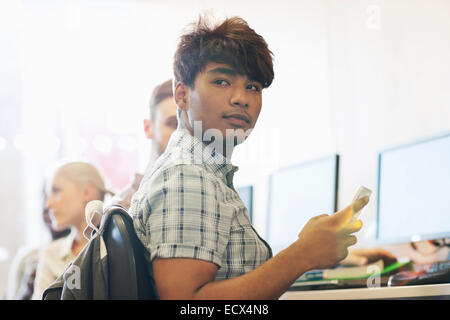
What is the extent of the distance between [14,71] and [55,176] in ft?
3.30

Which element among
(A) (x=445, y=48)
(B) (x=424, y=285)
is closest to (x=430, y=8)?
(A) (x=445, y=48)

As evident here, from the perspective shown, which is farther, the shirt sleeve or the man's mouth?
the man's mouth

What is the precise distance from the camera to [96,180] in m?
2.26

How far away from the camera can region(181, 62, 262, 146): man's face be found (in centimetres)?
105

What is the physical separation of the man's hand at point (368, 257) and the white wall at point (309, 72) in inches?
4.7

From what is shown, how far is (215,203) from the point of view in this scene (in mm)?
935

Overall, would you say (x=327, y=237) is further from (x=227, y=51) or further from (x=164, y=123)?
(x=164, y=123)

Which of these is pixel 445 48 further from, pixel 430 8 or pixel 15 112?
pixel 15 112

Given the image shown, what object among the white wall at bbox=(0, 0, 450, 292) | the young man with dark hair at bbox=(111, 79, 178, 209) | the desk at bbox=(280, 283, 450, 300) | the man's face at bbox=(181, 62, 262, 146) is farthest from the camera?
the white wall at bbox=(0, 0, 450, 292)

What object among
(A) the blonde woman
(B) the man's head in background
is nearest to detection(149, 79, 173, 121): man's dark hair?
(B) the man's head in background

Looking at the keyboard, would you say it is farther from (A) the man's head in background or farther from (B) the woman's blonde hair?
(B) the woman's blonde hair

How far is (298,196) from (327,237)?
1290 mm

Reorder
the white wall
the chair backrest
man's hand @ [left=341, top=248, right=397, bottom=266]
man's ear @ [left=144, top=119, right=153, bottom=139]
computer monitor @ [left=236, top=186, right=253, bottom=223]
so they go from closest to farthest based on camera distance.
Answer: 1. the chair backrest
2. man's ear @ [left=144, top=119, right=153, bottom=139]
3. man's hand @ [left=341, top=248, right=397, bottom=266]
4. the white wall
5. computer monitor @ [left=236, top=186, right=253, bottom=223]
